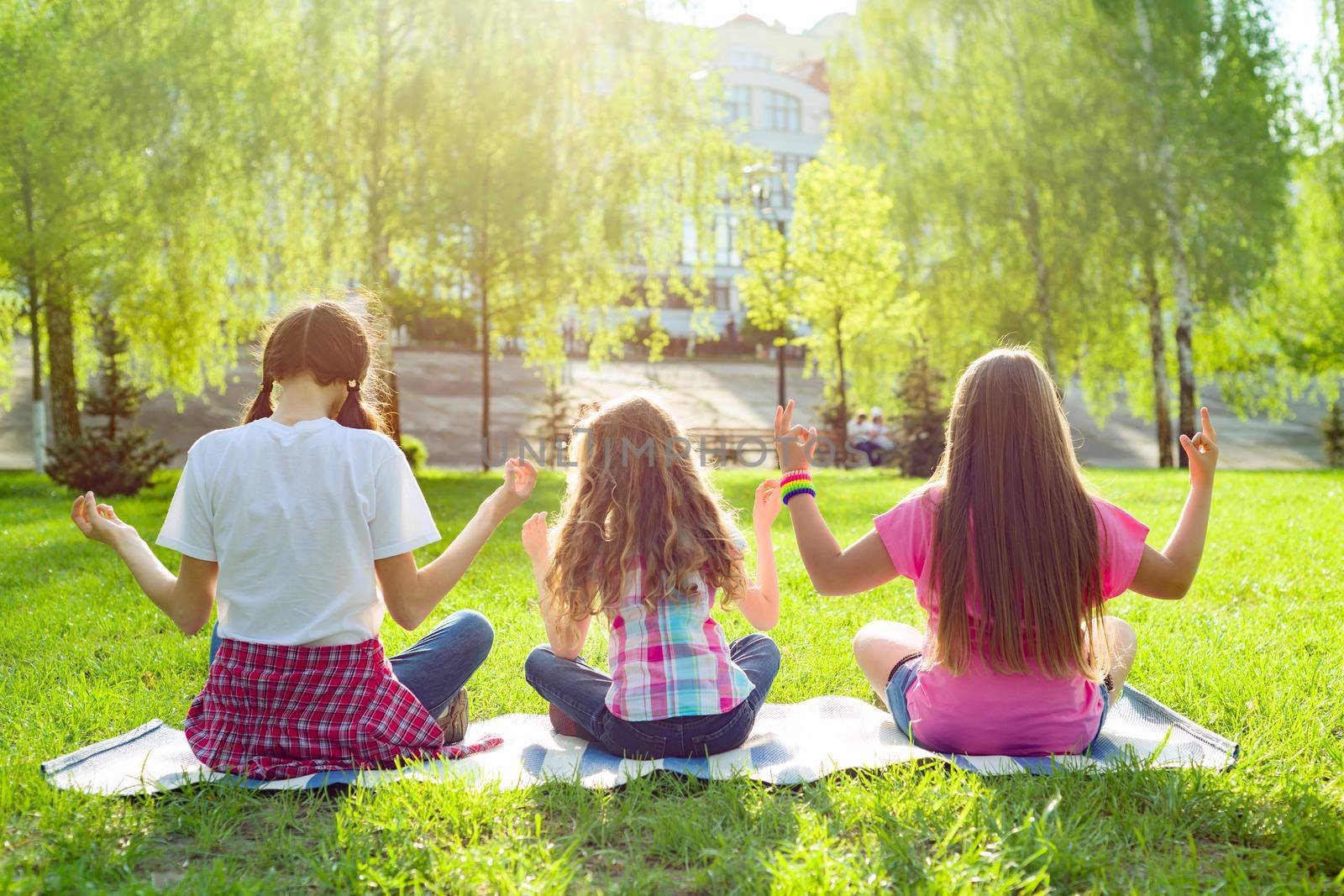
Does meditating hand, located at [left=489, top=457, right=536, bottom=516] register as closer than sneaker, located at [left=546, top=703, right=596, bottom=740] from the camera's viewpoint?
Yes

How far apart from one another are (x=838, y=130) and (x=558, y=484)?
1163 cm

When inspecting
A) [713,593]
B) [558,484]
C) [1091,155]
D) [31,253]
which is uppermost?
[1091,155]

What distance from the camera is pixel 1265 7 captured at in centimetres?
1794

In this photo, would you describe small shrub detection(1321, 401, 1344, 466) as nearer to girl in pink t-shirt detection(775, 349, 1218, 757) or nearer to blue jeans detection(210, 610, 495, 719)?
girl in pink t-shirt detection(775, 349, 1218, 757)

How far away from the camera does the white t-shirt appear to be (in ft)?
9.08

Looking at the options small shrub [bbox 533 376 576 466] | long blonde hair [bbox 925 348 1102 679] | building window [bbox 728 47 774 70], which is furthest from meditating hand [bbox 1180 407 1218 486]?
building window [bbox 728 47 774 70]

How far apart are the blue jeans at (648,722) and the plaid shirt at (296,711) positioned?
500mm

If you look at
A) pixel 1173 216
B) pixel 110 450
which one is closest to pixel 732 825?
pixel 110 450

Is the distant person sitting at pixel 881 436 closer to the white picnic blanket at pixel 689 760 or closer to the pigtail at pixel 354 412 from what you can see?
the white picnic blanket at pixel 689 760

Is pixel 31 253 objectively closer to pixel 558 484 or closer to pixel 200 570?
pixel 558 484

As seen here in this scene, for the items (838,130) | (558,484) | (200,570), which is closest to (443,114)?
(558,484)

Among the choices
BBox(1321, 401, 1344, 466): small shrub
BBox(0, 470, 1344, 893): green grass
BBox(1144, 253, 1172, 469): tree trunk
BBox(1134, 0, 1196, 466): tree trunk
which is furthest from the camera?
BBox(1321, 401, 1344, 466): small shrub

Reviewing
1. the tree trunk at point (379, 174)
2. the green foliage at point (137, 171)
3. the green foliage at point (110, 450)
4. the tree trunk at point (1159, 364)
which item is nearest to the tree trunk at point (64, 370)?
the green foliage at point (137, 171)

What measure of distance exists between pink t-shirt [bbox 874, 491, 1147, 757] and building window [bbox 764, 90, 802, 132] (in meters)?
53.5
